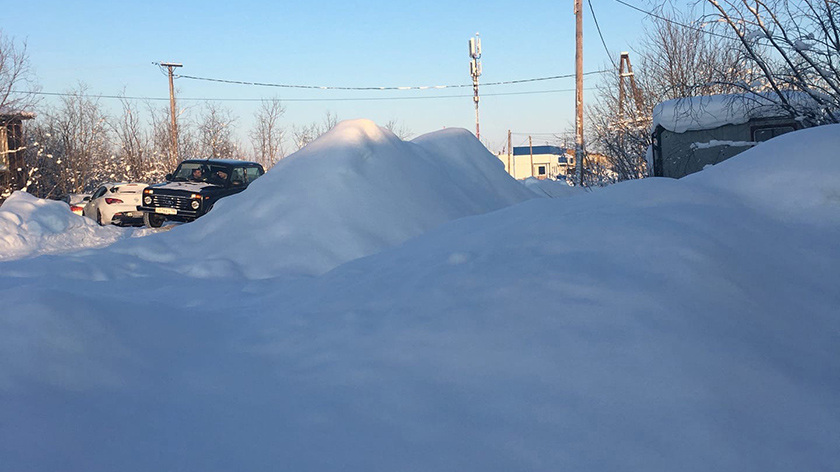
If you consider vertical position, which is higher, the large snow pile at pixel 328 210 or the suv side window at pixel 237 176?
the suv side window at pixel 237 176

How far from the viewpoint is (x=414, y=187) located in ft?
32.0

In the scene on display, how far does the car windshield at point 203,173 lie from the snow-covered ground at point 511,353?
402 inches

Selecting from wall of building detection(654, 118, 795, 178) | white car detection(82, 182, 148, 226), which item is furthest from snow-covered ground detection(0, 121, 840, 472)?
white car detection(82, 182, 148, 226)

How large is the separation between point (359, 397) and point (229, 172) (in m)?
13.2

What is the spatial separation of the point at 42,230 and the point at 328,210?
7.37 metres

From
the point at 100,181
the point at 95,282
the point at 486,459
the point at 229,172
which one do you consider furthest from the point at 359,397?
the point at 100,181

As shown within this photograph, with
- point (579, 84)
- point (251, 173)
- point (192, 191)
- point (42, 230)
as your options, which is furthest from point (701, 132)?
point (42, 230)

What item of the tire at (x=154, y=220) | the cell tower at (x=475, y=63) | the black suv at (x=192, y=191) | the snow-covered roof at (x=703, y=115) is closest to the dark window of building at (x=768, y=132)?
the snow-covered roof at (x=703, y=115)

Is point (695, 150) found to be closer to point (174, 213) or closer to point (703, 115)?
point (703, 115)

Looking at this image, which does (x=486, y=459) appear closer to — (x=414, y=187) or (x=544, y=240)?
(x=544, y=240)

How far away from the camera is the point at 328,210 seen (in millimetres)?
8844

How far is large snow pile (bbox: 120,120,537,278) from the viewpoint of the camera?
8180 millimetres

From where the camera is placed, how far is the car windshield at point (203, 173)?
15.2 meters

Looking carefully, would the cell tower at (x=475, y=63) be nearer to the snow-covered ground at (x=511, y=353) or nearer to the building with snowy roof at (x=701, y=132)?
the building with snowy roof at (x=701, y=132)
